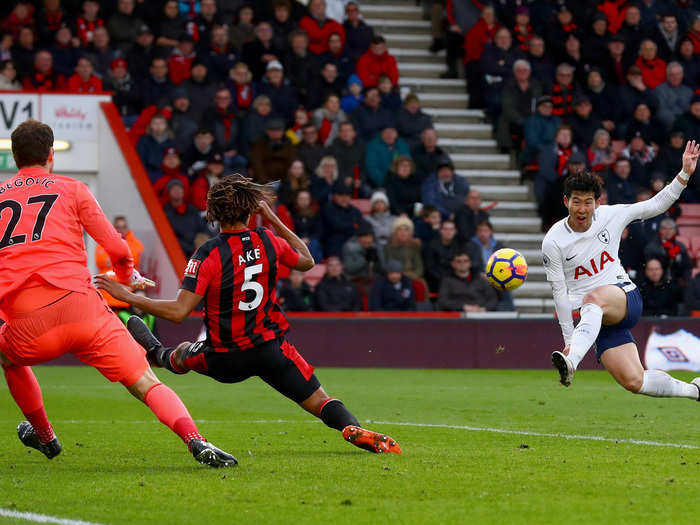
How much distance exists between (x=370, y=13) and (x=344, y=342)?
9.73m

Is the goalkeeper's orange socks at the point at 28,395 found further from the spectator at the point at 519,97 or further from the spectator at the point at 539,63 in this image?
the spectator at the point at 539,63

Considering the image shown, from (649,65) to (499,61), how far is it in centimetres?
303

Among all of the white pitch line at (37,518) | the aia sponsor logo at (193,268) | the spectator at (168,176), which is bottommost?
the spectator at (168,176)

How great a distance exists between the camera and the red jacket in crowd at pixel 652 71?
77.5 ft

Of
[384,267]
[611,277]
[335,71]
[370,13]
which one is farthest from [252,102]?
[611,277]

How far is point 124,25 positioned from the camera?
2092cm

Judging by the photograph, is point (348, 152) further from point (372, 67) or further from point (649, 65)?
point (649, 65)

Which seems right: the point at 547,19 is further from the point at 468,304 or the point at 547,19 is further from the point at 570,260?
the point at 570,260

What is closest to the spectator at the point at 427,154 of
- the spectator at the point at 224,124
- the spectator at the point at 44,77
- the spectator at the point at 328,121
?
the spectator at the point at 328,121

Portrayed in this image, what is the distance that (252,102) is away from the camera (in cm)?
2064

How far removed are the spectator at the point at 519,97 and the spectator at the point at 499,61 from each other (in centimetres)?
33

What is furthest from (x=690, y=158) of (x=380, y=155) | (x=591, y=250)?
(x=380, y=155)

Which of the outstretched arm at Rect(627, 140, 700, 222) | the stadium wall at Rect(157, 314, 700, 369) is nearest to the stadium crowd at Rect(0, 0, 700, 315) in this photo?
the stadium wall at Rect(157, 314, 700, 369)

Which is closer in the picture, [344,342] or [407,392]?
[407,392]
